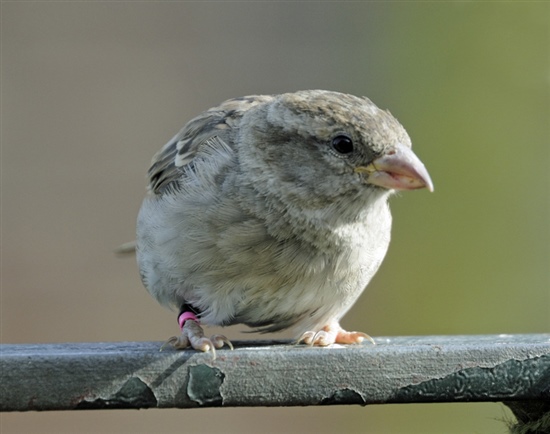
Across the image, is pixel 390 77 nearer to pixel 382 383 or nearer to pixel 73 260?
pixel 73 260

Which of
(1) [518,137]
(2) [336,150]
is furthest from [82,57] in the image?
(2) [336,150]

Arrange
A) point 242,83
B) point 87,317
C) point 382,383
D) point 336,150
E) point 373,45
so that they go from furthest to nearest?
point 373,45 → point 242,83 → point 87,317 → point 336,150 → point 382,383

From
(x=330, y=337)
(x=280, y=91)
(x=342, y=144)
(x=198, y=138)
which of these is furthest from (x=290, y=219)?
(x=280, y=91)

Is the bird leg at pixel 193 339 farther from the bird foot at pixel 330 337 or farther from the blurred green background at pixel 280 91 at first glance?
the blurred green background at pixel 280 91

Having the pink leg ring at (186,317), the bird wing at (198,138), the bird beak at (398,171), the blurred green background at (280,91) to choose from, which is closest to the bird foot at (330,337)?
the pink leg ring at (186,317)

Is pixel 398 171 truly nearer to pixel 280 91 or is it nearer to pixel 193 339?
pixel 193 339

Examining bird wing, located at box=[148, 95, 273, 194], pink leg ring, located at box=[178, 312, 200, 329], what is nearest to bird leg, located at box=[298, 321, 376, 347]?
pink leg ring, located at box=[178, 312, 200, 329]
